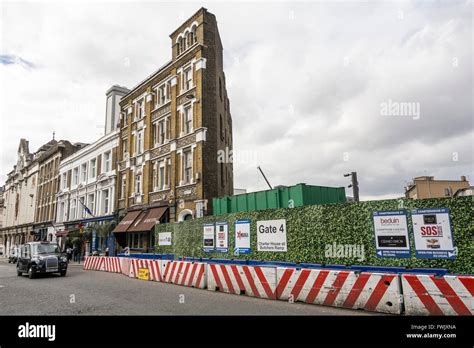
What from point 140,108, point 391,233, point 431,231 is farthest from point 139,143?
point 431,231

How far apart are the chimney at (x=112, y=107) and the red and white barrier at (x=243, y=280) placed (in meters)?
29.5

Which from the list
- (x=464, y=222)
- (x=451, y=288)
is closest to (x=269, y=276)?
(x=451, y=288)

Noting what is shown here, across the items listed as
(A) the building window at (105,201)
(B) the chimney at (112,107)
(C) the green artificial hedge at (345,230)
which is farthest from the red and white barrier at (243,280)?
(B) the chimney at (112,107)

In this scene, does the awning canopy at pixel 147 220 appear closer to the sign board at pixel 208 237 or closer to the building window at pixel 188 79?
the sign board at pixel 208 237

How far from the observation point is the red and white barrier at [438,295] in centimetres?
668

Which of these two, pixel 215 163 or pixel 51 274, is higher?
pixel 215 163

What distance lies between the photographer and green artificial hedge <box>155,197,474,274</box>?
805 centimetres

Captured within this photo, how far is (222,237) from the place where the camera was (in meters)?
15.5

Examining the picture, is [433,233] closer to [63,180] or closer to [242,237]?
[242,237]

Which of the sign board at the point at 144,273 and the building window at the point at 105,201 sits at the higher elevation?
the building window at the point at 105,201

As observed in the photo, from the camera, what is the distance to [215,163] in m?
21.7

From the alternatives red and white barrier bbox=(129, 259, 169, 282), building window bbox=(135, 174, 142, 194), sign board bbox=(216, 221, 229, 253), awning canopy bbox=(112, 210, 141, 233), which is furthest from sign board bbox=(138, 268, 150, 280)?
building window bbox=(135, 174, 142, 194)

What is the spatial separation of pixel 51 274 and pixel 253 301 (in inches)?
573
